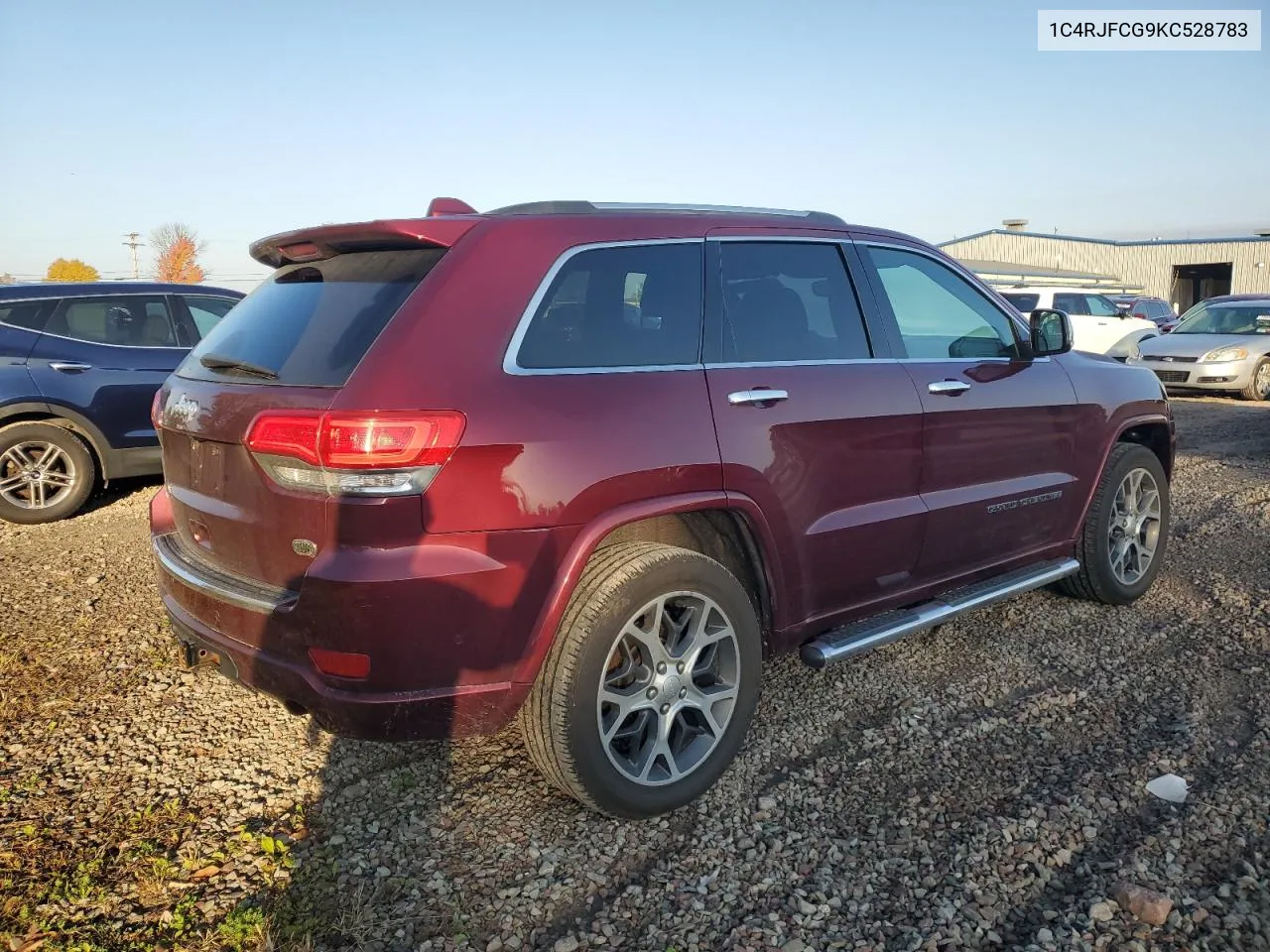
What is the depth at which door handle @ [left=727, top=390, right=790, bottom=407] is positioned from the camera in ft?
9.72

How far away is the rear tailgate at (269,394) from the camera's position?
2479 millimetres

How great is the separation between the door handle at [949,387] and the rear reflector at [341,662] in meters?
2.37

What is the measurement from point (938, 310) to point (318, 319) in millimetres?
2560

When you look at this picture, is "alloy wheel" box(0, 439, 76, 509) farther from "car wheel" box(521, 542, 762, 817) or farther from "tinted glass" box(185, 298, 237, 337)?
"car wheel" box(521, 542, 762, 817)

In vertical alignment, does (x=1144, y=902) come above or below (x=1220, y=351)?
below

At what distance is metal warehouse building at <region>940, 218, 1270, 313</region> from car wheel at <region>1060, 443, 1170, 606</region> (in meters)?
41.9

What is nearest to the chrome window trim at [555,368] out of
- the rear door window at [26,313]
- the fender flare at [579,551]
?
the fender flare at [579,551]

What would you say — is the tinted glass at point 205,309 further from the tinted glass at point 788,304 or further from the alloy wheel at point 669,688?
the alloy wheel at point 669,688

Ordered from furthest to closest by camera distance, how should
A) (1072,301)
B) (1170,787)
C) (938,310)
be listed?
1. (1072,301)
2. (938,310)
3. (1170,787)

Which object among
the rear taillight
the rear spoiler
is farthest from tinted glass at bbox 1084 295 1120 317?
the rear taillight

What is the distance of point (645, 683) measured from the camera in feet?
9.29

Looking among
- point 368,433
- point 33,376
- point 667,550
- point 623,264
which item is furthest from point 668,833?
point 33,376

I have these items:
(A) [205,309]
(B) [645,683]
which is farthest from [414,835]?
(A) [205,309]

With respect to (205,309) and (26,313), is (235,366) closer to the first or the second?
(26,313)
